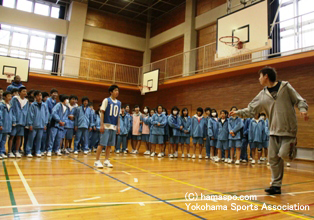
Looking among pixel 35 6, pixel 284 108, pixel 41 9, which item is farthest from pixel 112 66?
pixel 284 108

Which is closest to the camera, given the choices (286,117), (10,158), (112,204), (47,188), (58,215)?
(58,215)

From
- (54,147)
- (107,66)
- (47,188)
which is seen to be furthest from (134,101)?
(47,188)

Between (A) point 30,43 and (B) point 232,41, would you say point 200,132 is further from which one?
(A) point 30,43

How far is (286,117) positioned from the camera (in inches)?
123

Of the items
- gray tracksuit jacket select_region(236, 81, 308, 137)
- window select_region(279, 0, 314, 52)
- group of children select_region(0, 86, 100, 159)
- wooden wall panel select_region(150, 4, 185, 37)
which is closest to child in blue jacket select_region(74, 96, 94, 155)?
group of children select_region(0, 86, 100, 159)

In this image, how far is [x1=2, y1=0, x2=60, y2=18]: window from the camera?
545 inches

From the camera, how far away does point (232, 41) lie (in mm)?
8797

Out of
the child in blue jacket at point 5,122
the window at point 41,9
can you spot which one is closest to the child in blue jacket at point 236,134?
the child in blue jacket at point 5,122

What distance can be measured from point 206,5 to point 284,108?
38.3ft

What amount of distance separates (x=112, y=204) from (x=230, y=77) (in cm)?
962

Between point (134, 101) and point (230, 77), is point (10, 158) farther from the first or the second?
point (134, 101)

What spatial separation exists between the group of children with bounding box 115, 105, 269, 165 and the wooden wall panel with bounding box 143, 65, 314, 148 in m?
1.72

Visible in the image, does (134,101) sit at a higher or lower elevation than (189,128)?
higher

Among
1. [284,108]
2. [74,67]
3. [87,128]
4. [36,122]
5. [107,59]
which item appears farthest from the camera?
[107,59]
